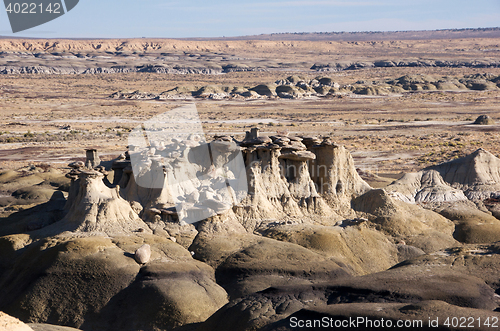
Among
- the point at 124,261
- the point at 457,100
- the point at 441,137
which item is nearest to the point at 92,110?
the point at 441,137

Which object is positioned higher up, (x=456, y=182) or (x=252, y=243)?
(x=252, y=243)

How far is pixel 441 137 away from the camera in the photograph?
68.2 meters

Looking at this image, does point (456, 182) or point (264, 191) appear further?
point (456, 182)

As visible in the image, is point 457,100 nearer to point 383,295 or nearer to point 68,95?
point 68,95

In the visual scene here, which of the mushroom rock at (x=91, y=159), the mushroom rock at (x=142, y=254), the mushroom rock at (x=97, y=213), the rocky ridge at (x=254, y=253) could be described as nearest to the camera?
the rocky ridge at (x=254, y=253)

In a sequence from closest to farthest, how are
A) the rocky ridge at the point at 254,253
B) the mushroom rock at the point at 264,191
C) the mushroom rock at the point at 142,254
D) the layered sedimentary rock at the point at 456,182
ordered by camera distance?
the rocky ridge at the point at 254,253 → the mushroom rock at the point at 142,254 → the mushroom rock at the point at 264,191 → the layered sedimentary rock at the point at 456,182

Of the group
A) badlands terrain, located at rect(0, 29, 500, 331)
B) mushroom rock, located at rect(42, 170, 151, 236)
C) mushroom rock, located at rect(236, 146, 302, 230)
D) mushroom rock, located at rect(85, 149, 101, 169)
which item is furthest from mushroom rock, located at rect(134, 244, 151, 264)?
mushroom rock, located at rect(85, 149, 101, 169)

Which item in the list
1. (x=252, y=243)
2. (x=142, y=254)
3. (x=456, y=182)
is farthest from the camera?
(x=456, y=182)

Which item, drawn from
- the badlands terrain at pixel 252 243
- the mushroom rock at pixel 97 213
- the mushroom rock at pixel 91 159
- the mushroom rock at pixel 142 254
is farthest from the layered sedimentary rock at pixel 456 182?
the mushroom rock at pixel 142 254

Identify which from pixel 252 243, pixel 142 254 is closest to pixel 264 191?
pixel 252 243

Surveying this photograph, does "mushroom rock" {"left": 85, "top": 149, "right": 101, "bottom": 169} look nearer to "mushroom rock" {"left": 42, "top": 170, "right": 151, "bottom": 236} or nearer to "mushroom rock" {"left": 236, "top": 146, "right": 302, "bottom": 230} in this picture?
"mushroom rock" {"left": 42, "top": 170, "right": 151, "bottom": 236}

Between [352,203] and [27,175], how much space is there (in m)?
23.8

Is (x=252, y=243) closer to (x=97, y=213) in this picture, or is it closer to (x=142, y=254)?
(x=142, y=254)

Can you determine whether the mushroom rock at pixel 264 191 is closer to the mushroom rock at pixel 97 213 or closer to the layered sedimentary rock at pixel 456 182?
the mushroom rock at pixel 97 213
